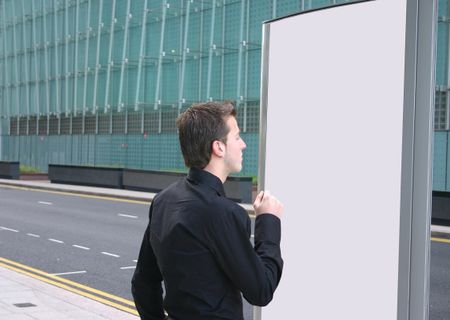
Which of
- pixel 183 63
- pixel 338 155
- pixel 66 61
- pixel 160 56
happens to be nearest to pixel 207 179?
pixel 338 155

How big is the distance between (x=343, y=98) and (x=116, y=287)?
7.54m

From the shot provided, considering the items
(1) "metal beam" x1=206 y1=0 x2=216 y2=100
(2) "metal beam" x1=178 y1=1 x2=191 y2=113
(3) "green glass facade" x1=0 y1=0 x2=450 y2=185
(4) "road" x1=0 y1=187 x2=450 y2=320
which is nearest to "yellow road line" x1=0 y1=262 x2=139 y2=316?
(4) "road" x1=0 y1=187 x2=450 y2=320

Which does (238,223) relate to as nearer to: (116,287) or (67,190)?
(116,287)

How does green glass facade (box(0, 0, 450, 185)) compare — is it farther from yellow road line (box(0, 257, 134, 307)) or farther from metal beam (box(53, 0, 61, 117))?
yellow road line (box(0, 257, 134, 307))

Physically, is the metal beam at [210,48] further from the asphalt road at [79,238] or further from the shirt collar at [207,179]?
the shirt collar at [207,179]

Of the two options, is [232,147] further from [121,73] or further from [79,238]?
[121,73]

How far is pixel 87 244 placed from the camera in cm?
1407

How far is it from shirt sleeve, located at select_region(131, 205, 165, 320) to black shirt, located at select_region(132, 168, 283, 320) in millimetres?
199

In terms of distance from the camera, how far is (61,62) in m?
46.8

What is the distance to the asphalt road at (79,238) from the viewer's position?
1090 centimetres

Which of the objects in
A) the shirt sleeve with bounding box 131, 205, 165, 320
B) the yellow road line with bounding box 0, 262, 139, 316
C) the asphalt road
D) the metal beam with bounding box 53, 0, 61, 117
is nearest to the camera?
the shirt sleeve with bounding box 131, 205, 165, 320

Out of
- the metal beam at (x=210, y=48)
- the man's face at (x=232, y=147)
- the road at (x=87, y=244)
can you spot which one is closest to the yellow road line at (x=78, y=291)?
the road at (x=87, y=244)

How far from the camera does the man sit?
250cm

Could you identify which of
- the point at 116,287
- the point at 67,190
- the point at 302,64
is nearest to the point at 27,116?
the point at 67,190
